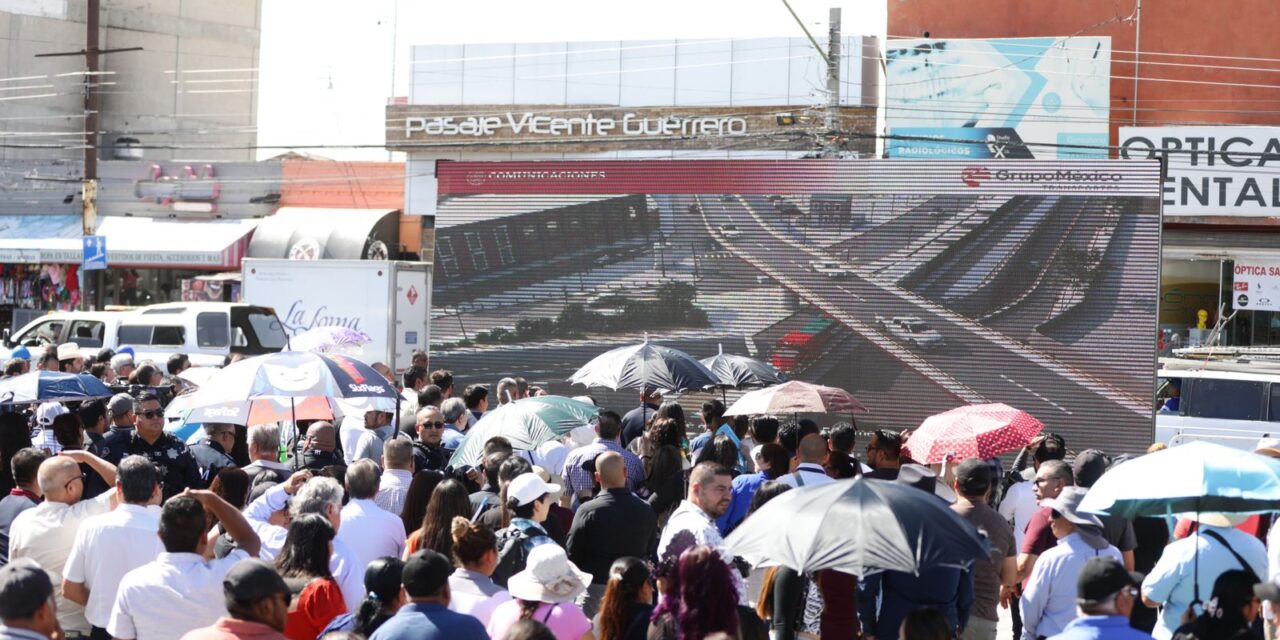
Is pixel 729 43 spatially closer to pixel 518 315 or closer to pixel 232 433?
pixel 518 315

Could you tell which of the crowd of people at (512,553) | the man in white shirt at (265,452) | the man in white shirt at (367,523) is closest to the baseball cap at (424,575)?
the crowd of people at (512,553)

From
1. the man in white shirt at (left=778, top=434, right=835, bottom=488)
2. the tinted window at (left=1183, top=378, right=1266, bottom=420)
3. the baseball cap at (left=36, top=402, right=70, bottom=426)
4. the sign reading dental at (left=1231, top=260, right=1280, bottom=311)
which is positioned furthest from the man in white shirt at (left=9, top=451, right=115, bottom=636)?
the sign reading dental at (left=1231, top=260, right=1280, bottom=311)

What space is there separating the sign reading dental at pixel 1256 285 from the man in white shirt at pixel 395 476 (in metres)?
20.9

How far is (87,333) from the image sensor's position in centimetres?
2292

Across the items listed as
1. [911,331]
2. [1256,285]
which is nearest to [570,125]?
[1256,285]

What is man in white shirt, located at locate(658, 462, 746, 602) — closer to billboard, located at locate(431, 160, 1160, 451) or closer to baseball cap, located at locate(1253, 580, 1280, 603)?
baseball cap, located at locate(1253, 580, 1280, 603)

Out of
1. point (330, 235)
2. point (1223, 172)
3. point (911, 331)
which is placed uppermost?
point (1223, 172)

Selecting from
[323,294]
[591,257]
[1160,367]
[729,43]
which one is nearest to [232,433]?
[591,257]

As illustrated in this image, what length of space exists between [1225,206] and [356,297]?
15.2 metres

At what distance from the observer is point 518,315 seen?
748 inches

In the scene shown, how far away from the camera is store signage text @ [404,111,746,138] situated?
111 ft

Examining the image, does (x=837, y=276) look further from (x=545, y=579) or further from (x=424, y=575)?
(x=424, y=575)

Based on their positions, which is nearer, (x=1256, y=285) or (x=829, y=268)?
(x=829, y=268)

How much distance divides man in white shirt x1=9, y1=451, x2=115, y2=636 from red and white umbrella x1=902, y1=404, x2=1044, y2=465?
5.74m
